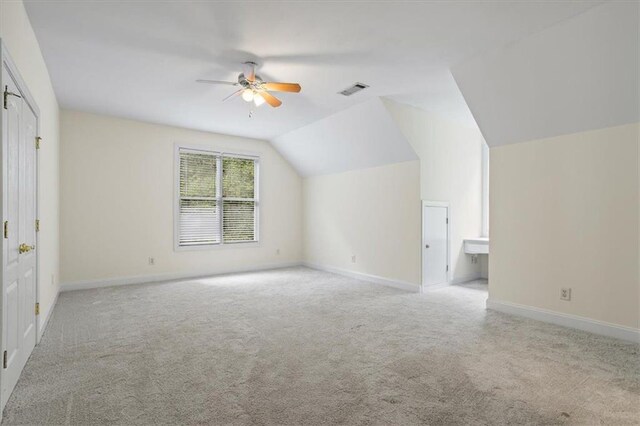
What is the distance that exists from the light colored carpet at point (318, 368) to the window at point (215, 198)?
7.50 ft

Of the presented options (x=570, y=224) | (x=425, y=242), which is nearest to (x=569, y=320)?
(x=570, y=224)

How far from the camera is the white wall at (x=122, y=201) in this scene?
5223 millimetres

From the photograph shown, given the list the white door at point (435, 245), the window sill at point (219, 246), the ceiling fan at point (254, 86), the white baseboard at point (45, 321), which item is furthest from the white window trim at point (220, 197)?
the white door at point (435, 245)

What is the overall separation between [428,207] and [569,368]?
3.00 metres

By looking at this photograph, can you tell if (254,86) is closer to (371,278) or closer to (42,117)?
(42,117)

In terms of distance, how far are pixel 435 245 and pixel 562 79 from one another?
9.53 feet

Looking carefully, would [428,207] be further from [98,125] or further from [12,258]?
[98,125]

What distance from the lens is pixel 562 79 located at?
317 cm

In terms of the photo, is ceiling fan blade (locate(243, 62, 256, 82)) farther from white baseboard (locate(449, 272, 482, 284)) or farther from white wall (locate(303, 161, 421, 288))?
white baseboard (locate(449, 272, 482, 284))

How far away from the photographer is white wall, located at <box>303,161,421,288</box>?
17.5 ft

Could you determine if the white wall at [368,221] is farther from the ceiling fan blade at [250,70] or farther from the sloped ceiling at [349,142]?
the ceiling fan blade at [250,70]

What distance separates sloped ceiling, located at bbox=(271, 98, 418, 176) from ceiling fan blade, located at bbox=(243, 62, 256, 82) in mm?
1898

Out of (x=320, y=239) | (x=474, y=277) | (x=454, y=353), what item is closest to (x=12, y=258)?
(x=454, y=353)

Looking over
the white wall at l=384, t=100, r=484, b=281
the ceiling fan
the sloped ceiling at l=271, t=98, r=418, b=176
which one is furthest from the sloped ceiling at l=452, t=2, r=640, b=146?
the ceiling fan
